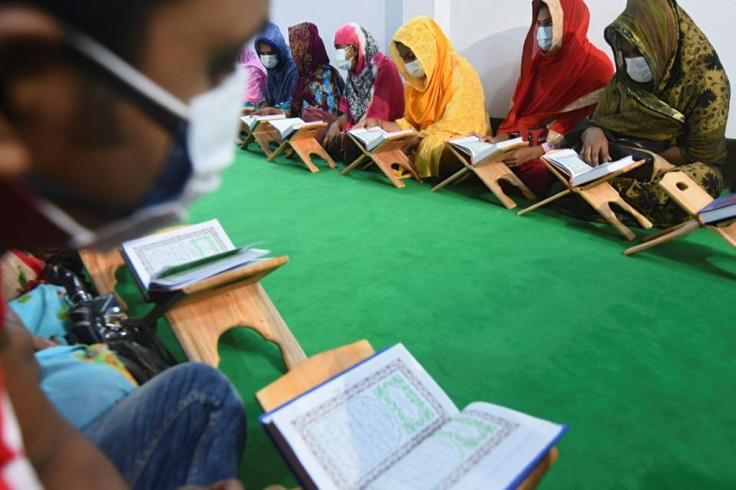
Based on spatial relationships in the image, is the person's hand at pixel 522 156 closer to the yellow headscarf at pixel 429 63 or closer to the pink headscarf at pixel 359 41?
the yellow headscarf at pixel 429 63

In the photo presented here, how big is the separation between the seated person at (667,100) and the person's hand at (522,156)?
44 cm

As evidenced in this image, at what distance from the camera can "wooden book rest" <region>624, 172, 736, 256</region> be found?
2.17m

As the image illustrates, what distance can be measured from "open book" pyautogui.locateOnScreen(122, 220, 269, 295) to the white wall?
3378 millimetres

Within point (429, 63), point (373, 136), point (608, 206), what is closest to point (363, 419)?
point (608, 206)

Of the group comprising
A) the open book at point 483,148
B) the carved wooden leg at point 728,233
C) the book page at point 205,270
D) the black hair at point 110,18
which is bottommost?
the carved wooden leg at point 728,233

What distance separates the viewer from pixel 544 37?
339 centimetres

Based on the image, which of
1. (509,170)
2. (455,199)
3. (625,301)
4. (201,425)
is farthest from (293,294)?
(509,170)

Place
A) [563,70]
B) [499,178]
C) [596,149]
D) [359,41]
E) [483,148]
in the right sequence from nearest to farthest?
[596,149] → [483,148] → [499,178] → [563,70] → [359,41]

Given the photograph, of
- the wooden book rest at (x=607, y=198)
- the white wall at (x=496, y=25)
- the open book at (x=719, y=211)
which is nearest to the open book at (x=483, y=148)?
the wooden book rest at (x=607, y=198)

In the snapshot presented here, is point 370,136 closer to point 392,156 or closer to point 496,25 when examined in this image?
point 392,156

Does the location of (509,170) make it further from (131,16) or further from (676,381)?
(131,16)

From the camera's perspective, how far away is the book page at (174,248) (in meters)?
1.63

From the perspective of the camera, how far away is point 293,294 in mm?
2119

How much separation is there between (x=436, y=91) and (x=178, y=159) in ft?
12.5
